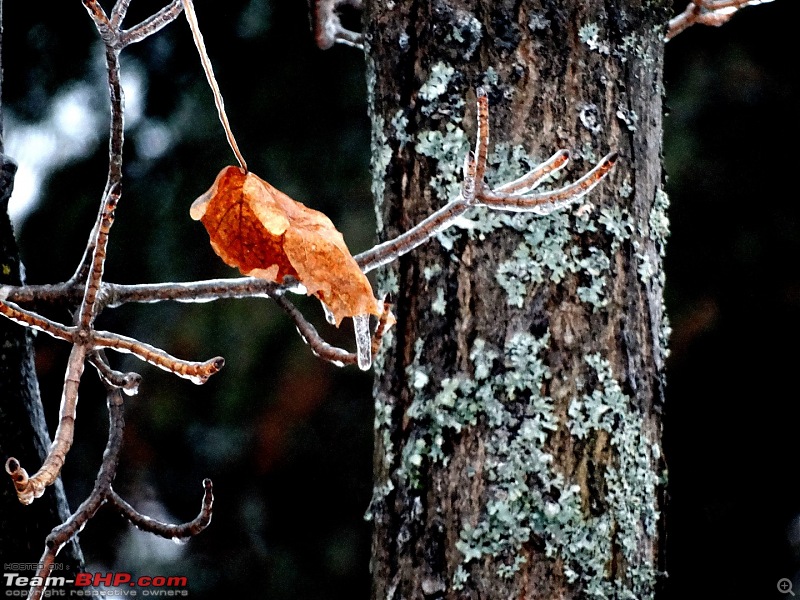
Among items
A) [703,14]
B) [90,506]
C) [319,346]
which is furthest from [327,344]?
[703,14]

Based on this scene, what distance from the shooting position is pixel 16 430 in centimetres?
106

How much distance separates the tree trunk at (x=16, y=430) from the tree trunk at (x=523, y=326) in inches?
18.4

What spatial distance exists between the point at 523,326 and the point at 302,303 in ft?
3.51

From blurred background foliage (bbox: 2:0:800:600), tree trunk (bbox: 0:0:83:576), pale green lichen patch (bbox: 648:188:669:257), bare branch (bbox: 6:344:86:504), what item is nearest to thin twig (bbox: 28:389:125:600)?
bare branch (bbox: 6:344:86:504)

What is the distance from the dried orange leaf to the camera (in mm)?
792

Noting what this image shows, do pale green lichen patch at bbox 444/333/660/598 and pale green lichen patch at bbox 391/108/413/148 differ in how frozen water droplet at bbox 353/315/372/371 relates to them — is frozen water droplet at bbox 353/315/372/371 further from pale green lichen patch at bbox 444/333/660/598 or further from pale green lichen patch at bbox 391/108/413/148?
pale green lichen patch at bbox 391/108/413/148

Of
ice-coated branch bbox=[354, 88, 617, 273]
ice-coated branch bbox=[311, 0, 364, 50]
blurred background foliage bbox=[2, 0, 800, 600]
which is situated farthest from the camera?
blurred background foliage bbox=[2, 0, 800, 600]

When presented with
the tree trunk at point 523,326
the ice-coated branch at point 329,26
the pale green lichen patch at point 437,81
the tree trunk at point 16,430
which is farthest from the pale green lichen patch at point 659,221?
the tree trunk at point 16,430

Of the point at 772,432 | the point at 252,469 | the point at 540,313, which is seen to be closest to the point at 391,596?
the point at 540,313

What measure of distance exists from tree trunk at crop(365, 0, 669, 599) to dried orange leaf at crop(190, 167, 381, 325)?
186 millimetres

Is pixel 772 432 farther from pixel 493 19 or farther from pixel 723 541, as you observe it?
pixel 493 19

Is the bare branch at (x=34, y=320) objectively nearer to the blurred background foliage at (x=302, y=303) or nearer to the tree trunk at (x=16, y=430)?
the tree trunk at (x=16, y=430)

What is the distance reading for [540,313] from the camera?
933 millimetres

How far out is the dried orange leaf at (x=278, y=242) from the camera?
792 millimetres
